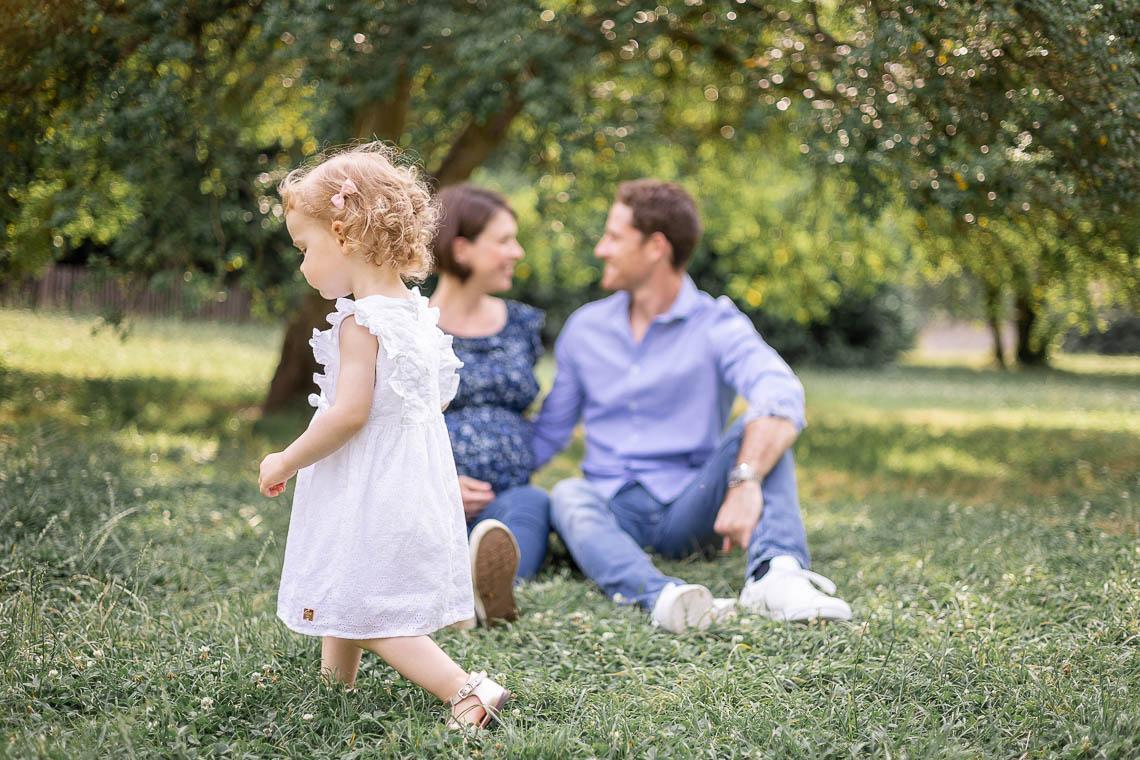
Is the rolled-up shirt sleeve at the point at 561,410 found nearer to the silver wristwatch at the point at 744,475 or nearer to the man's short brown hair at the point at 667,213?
the man's short brown hair at the point at 667,213

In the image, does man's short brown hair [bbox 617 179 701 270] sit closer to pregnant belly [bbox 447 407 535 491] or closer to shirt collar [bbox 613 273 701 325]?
shirt collar [bbox 613 273 701 325]

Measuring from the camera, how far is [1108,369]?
65.8 feet

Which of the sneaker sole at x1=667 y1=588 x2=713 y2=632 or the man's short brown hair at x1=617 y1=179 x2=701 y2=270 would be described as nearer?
the sneaker sole at x1=667 y1=588 x2=713 y2=632

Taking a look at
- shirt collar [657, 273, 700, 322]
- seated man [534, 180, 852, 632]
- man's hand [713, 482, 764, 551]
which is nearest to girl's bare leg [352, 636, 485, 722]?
seated man [534, 180, 852, 632]

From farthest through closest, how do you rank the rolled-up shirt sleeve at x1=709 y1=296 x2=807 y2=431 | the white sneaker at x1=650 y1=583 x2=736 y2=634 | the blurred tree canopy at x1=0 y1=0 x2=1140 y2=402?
the blurred tree canopy at x1=0 y1=0 x2=1140 y2=402, the rolled-up shirt sleeve at x1=709 y1=296 x2=807 y2=431, the white sneaker at x1=650 y1=583 x2=736 y2=634

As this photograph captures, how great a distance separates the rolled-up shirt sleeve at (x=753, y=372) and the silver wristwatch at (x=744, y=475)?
0.58 feet

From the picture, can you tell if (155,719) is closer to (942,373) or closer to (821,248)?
(821,248)

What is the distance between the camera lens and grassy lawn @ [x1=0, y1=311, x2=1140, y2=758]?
2.27m

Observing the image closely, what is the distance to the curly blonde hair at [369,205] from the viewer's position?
2.37 m

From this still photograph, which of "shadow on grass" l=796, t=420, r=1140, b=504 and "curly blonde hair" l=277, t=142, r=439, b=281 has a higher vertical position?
"curly blonde hair" l=277, t=142, r=439, b=281

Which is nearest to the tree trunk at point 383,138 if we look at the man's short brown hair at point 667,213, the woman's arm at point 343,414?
the man's short brown hair at point 667,213

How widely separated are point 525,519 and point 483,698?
1436 mm

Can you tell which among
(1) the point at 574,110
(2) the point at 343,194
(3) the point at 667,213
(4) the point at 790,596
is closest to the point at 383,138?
(1) the point at 574,110

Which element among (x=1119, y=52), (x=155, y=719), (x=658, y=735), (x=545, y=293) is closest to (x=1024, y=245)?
(x=1119, y=52)
